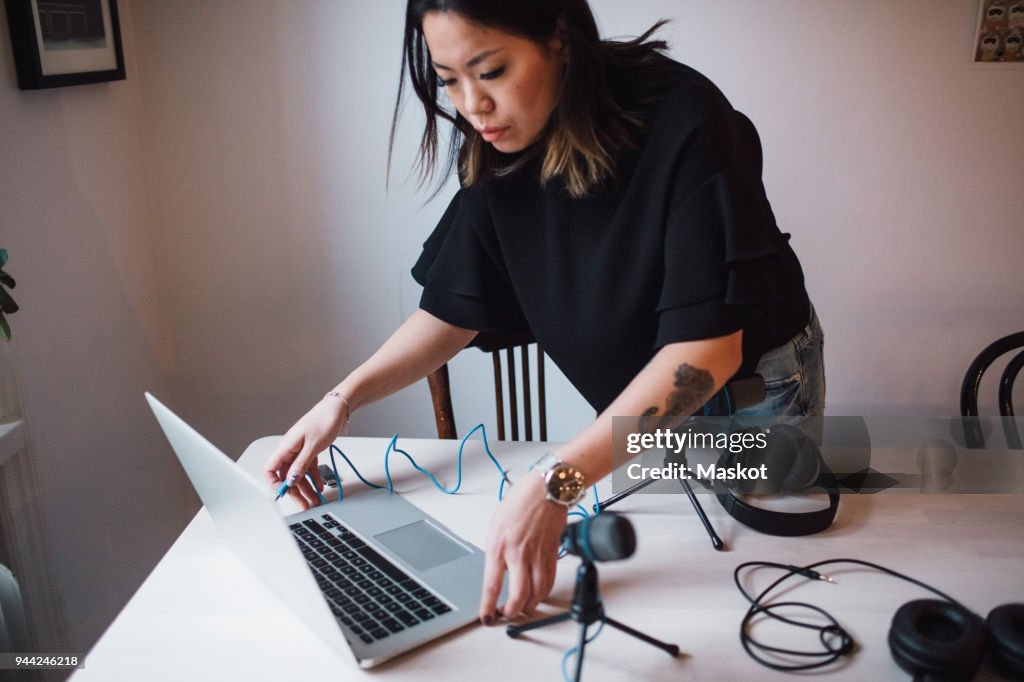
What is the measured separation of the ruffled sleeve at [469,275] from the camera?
135 cm

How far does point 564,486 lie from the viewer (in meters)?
1.00

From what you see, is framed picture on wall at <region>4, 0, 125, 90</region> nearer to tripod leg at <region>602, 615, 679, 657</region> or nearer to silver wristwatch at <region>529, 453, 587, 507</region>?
silver wristwatch at <region>529, 453, 587, 507</region>

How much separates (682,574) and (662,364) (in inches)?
10.3

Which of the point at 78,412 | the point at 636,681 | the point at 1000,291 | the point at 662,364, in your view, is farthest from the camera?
the point at 1000,291

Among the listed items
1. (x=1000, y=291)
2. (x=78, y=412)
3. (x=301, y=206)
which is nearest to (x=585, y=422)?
(x=301, y=206)

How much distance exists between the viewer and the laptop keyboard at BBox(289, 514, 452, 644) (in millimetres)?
998

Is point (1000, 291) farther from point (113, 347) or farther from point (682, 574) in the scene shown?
point (113, 347)

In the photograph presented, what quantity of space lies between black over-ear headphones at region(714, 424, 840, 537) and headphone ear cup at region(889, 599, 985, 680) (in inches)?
9.4

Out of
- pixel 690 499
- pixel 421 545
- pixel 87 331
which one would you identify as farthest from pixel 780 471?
pixel 87 331

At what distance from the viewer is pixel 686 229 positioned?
3.63ft

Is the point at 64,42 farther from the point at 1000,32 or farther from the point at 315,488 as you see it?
the point at 1000,32

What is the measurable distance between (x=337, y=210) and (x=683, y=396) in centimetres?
130

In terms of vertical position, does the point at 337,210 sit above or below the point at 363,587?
above

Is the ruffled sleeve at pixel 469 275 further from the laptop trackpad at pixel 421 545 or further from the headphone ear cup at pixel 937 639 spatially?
the headphone ear cup at pixel 937 639
